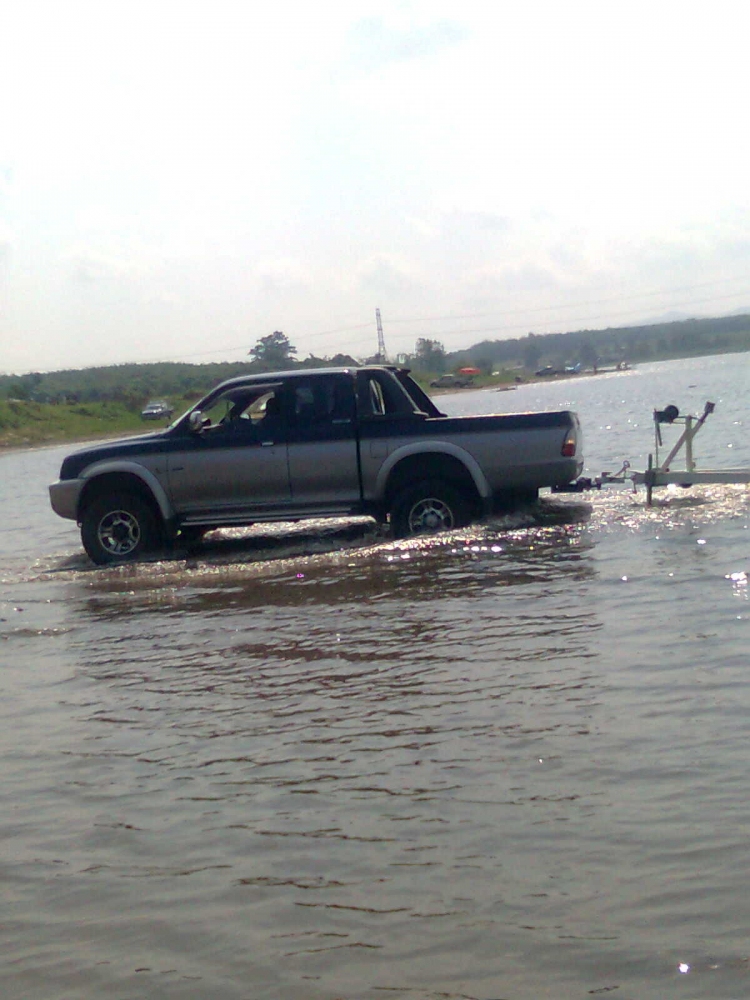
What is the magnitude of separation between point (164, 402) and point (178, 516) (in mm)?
58157

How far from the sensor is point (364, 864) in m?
4.39

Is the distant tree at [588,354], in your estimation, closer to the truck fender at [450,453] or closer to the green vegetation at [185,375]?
the green vegetation at [185,375]

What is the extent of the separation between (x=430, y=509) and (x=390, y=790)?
6.77 m

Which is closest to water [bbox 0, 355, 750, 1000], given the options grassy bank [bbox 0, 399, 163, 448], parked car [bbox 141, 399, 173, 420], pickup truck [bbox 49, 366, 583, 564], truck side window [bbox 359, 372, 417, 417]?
pickup truck [bbox 49, 366, 583, 564]

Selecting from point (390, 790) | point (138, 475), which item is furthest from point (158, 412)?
point (390, 790)

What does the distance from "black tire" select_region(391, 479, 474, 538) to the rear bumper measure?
10.2 feet

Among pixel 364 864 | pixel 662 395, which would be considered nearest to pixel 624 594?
pixel 364 864

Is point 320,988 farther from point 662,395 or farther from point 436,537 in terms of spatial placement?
point 662,395

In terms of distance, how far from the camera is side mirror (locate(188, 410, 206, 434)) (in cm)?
1191

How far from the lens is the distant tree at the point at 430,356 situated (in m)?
80.6

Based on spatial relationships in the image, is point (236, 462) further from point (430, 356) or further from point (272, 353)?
point (430, 356)

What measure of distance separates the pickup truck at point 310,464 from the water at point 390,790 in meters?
1.81

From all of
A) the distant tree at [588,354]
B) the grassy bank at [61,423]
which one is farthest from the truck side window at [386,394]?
the distant tree at [588,354]

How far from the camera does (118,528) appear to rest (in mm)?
12383
